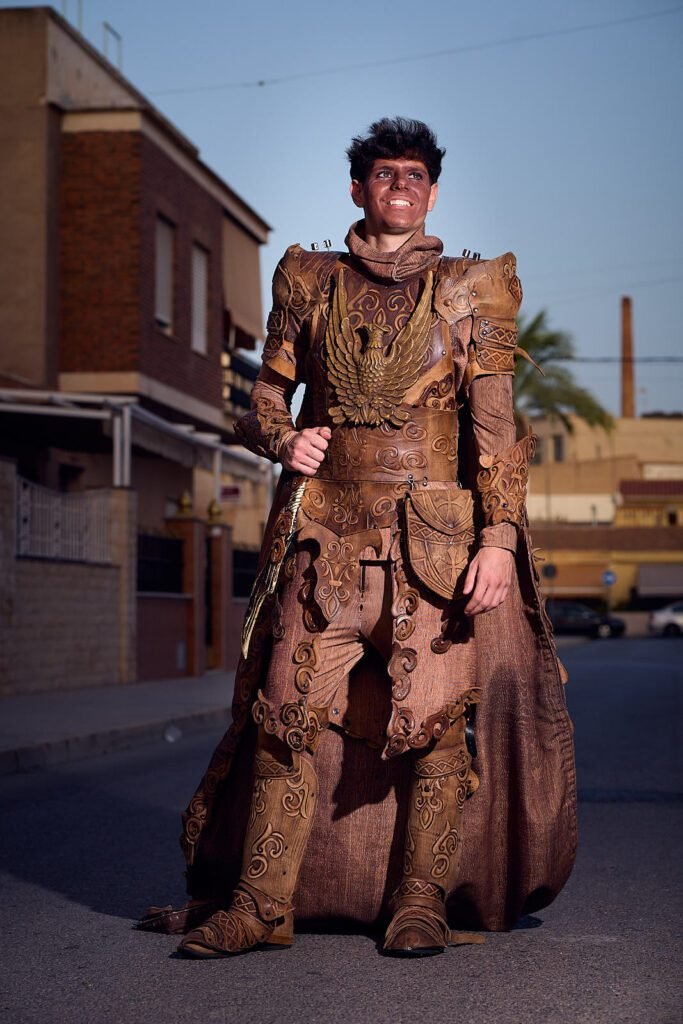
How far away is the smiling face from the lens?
15.5 ft

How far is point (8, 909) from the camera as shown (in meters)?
5.29

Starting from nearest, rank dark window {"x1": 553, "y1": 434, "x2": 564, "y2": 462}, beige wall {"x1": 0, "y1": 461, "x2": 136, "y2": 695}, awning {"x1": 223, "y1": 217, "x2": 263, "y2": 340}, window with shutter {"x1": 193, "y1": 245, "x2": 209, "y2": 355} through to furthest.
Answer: beige wall {"x1": 0, "y1": 461, "x2": 136, "y2": 695}
window with shutter {"x1": 193, "y1": 245, "x2": 209, "y2": 355}
awning {"x1": 223, "y1": 217, "x2": 263, "y2": 340}
dark window {"x1": 553, "y1": 434, "x2": 564, "y2": 462}

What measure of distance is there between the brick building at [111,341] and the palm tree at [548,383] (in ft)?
57.1

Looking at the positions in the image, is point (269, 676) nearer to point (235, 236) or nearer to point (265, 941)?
point (265, 941)

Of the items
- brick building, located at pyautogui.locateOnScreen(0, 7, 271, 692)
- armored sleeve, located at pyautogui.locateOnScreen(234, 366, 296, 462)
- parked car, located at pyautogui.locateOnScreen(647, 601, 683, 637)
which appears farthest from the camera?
parked car, located at pyautogui.locateOnScreen(647, 601, 683, 637)

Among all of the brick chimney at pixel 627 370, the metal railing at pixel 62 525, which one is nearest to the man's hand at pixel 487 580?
the metal railing at pixel 62 525

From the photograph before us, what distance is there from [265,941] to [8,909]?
1.28 meters

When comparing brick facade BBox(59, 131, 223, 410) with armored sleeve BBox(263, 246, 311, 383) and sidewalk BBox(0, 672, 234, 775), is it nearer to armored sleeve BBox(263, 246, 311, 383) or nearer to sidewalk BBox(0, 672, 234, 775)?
sidewalk BBox(0, 672, 234, 775)

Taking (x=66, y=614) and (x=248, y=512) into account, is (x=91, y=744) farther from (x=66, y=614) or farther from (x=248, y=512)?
(x=248, y=512)

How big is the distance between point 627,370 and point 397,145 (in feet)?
328

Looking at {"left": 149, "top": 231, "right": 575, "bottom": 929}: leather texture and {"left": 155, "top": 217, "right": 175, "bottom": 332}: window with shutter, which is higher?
{"left": 155, "top": 217, "right": 175, "bottom": 332}: window with shutter

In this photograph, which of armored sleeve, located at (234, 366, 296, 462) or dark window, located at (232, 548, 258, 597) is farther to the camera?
dark window, located at (232, 548, 258, 597)

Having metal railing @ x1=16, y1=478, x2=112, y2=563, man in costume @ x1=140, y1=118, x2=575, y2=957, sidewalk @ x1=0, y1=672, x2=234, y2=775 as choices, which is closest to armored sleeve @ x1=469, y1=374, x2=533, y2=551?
man in costume @ x1=140, y1=118, x2=575, y2=957

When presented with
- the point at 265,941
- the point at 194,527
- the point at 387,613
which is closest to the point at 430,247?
the point at 387,613
